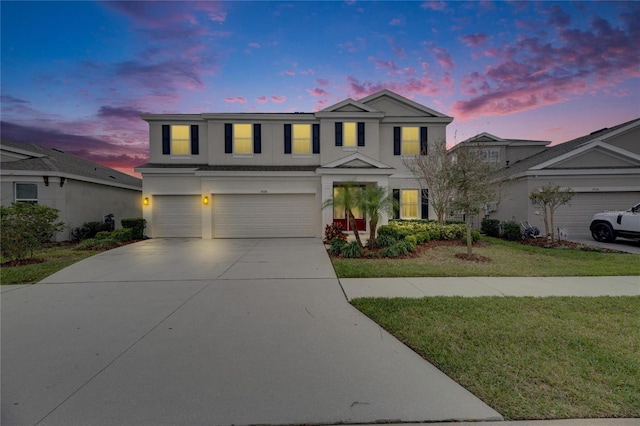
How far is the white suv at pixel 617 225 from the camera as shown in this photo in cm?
1084

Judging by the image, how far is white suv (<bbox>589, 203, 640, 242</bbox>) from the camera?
35.6 feet

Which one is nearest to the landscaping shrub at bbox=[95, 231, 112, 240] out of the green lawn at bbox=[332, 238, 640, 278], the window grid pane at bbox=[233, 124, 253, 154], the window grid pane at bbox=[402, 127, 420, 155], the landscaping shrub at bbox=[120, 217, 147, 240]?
the landscaping shrub at bbox=[120, 217, 147, 240]

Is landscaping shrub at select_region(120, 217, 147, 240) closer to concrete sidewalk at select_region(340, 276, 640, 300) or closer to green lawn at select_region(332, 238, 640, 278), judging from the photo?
green lawn at select_region(332, 238, 640, 278)

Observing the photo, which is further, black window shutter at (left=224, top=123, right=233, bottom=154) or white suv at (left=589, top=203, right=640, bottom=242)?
black window shutter at (left=224, top=123, right=233, bottom=154)

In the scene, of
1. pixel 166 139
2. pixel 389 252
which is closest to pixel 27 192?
pixel 166 139

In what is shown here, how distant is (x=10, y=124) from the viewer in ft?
59.5

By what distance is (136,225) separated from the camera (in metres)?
14.0

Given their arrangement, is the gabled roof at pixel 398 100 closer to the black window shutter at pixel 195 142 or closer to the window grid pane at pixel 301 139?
the window grid pane at pixel 301 139

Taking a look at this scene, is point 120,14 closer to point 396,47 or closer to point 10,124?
point 396,47

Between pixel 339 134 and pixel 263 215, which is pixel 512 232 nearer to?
pixel 339 134

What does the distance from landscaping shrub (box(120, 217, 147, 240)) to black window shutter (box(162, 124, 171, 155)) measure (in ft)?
13.6

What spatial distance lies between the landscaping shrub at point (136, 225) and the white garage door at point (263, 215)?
3.76 m

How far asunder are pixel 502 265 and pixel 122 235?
15.6 m

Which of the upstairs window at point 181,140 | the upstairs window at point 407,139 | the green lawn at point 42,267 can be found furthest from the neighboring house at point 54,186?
the upstairs window at point 407,139
